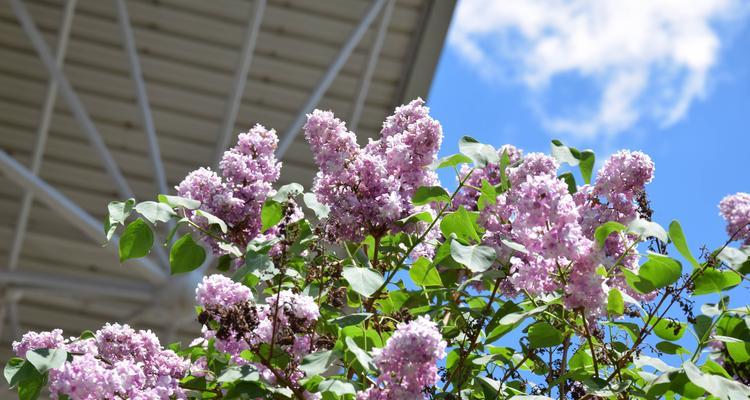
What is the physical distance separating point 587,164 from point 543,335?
487mm

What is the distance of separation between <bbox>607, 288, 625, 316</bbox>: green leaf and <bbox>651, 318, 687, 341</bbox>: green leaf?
0.31 m

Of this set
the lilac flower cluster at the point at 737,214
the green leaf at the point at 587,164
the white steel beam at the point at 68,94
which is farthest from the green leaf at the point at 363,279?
the white steel beam at the point at 68,94

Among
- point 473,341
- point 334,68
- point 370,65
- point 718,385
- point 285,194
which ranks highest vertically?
point 370,65

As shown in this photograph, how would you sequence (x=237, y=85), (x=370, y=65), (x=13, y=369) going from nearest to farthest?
(x=13, y=369), (x=237, y=85), (x=370, y=65)

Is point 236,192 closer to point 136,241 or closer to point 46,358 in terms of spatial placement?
point 136,241

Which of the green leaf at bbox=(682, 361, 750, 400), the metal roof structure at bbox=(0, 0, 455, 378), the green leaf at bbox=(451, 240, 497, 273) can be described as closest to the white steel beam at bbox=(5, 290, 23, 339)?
the metal roof structure at bbox=(0, 0, 455, 378)

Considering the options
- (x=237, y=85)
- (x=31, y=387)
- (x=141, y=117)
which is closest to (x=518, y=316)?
(x=31, y=387)

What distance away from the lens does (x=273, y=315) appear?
6.15 ft

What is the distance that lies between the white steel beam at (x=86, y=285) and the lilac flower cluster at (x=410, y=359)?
5505 mm

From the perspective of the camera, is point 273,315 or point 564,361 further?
point 564,361

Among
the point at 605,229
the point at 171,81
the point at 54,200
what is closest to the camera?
the point at 605,229

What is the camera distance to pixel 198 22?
307 inches

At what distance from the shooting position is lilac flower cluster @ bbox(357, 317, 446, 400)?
64.7 inches

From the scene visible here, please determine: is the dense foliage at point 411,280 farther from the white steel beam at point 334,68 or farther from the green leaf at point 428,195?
the white steel beam at point 334,68
